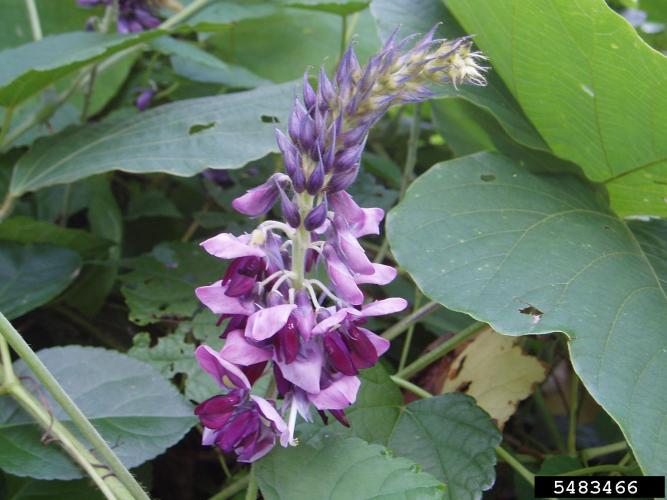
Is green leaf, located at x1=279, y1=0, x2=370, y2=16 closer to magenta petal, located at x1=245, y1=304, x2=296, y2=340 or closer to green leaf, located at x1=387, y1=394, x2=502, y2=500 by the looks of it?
green leaf, located at x1=387, y1=394, x2=502, y2=500

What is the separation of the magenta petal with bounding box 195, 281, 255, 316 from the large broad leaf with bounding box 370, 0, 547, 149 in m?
0.62

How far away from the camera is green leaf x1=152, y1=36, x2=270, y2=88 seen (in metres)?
1.71

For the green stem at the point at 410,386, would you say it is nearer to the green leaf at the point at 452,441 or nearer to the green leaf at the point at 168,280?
the green leaf at the point at 452,441

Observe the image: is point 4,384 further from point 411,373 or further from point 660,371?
point 660,371

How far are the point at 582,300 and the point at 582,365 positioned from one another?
12cm

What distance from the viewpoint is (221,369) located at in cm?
83

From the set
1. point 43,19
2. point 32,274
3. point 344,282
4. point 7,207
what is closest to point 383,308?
point 344,282

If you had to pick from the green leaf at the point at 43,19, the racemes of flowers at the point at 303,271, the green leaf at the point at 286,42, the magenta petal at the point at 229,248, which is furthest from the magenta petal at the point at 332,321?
the green leaf at the point at 43,19

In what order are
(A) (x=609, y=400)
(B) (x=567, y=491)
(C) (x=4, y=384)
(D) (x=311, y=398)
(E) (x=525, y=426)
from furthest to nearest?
(E) (x=525, y=426) → (B) (x=567, y=491) → (C) (x=4, y=384) → (A) (x=609, y=400) → (D) (x=311, y=398)

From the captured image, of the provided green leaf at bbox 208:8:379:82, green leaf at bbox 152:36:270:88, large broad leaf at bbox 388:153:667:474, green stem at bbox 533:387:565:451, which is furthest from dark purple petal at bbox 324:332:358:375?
green leaf at bbox 208:8:379:82

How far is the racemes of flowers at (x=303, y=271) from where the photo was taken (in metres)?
0.79

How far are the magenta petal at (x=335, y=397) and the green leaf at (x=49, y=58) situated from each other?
0.89m

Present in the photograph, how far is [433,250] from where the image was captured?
1.12 metres

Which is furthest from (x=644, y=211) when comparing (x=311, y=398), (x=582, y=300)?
(x=311, y=398)
